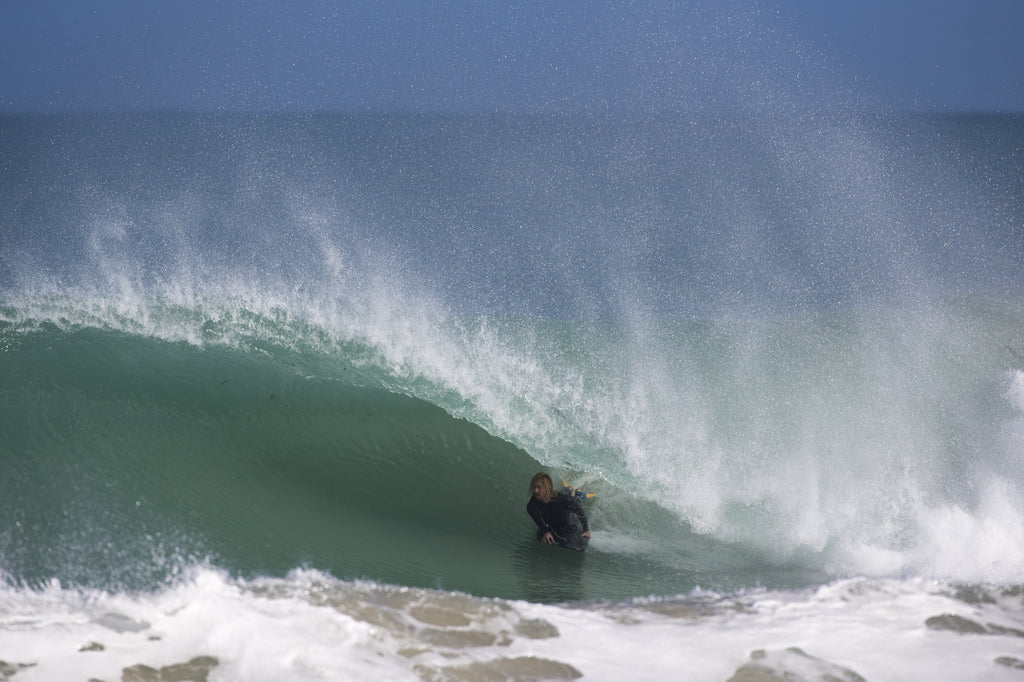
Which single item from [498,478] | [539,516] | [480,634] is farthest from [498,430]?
[480,634]

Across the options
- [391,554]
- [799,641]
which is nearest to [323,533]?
[391,554]

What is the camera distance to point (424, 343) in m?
8.56

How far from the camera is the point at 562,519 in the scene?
596cm

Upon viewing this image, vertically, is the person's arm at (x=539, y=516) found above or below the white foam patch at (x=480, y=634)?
above

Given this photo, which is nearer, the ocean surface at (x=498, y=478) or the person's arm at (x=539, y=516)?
the ocean surface at (x=498, y=478)

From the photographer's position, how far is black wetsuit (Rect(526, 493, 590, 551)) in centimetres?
592

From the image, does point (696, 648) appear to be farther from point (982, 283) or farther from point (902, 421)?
point (982, 283)

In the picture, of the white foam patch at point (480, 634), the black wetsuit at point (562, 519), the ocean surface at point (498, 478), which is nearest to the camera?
the white foam patch at point (480, 634)

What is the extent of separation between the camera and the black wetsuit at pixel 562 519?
19.4 ft

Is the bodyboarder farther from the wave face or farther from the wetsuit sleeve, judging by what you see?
the wave face

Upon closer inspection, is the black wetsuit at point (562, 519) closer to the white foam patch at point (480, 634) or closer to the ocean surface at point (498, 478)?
the ocean surface at point (498, 478)

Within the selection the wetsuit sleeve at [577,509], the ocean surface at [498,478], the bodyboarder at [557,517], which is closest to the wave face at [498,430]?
the ocean surface at [498,478]

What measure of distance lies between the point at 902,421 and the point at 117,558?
680 centimetres

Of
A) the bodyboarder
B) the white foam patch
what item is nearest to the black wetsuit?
the bodyboarder
